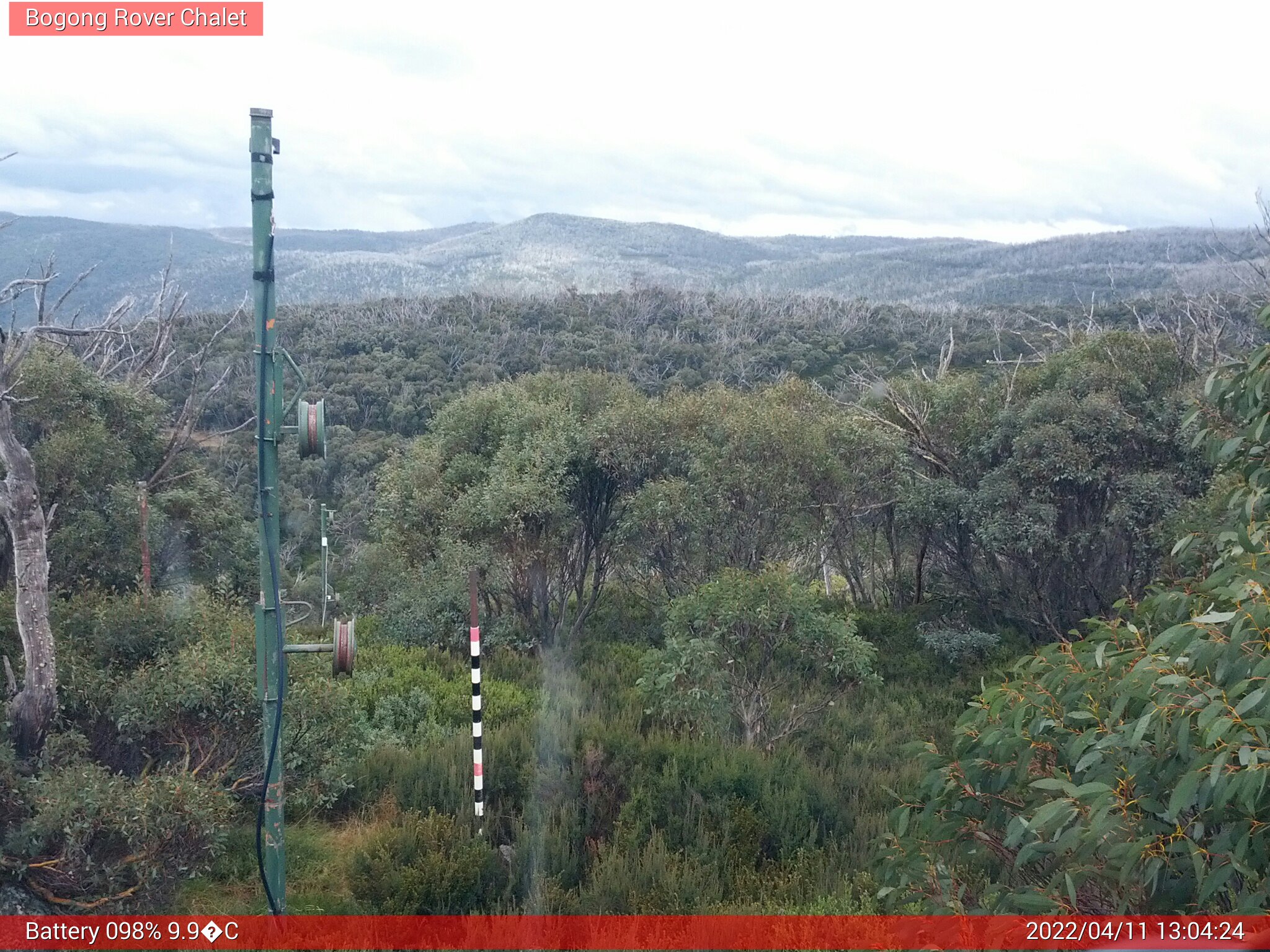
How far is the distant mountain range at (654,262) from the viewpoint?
162ft

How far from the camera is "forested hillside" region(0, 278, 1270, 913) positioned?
3.75 meters

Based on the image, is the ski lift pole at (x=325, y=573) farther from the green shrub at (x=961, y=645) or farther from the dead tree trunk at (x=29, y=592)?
the green shrub at (x=961, y=645)

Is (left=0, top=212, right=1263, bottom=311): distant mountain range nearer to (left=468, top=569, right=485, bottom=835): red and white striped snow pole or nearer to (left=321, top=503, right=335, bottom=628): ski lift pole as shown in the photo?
(left=321, top=503, right=335, bottom=628): ski lift pole

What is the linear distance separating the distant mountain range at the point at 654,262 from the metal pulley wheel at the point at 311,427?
1006 inches

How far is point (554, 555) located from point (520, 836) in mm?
7337

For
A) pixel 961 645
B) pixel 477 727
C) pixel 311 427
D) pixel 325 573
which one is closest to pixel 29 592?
pixel 311 427

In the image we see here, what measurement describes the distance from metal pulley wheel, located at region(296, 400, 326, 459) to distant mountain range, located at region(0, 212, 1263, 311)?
2555 centimetres

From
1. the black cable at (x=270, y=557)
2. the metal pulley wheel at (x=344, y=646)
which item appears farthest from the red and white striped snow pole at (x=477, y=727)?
the black cable at (x=270, y=557)

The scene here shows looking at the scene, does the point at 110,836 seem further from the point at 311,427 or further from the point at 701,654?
the point at 701,654

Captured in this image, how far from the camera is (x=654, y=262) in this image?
89.3m

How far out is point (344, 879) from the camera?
Answer: 22.9 feet

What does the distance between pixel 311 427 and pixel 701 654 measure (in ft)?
19.5

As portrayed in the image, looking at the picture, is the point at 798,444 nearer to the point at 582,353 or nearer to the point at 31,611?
the point at 31,611

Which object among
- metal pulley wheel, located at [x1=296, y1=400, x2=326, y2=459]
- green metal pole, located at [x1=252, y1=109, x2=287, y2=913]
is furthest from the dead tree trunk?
metal pulley wheel, located at [x1=296, y1=400, x2=326, y2=459]
